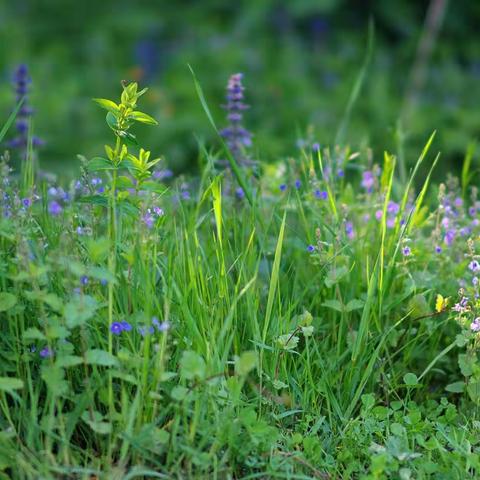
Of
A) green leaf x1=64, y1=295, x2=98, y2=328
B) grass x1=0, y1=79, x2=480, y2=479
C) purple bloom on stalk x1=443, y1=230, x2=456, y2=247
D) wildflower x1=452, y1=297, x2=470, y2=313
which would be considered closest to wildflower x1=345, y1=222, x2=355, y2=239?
grass x1=0, y1=79, x2=480, y2=479

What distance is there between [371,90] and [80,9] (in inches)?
85.8

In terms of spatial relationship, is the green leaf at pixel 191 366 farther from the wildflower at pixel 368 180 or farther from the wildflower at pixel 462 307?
the wildflower at pixel 368 180

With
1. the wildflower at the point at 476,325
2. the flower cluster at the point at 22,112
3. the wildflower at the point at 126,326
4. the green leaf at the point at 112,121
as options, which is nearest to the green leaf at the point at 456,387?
the wildflower at the point at 476,325

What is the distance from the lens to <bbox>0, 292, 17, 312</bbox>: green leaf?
6.93 feet

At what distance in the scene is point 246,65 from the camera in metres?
6.16

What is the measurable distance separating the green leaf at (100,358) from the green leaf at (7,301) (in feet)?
0.72

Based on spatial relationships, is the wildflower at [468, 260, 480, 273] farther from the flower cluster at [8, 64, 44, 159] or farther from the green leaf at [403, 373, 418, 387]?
the flower cluster at [8, 64, 44, 159]

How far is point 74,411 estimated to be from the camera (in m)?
2.10

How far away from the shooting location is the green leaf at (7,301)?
6.93ft

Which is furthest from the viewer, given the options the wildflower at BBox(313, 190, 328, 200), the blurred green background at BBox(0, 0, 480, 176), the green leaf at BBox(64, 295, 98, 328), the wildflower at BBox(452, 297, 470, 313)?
the blurred green background at BBox(0, 0, 480, 176)

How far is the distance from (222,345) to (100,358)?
0.39 metres

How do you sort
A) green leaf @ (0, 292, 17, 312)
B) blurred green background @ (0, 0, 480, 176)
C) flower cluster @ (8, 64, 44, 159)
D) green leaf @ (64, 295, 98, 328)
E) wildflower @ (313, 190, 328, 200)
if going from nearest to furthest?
green leaf @ (64, 295, 98, 328)
green leaf @ (0, 292, 17, 312)
wildflower @ (313, 190, 328, 200)
flower cluster @ (8, 64, 44, 159)
blurred green background @ (0, 0, 480, 176)

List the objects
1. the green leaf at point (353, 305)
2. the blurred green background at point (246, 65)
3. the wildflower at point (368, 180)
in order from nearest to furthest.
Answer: the green leaf at point (353, 305)
the wildflower at point (368, 180)
the blurred green background at point (246, 65)

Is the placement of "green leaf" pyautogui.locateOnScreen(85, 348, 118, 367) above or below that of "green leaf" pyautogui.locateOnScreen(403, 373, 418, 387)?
above
